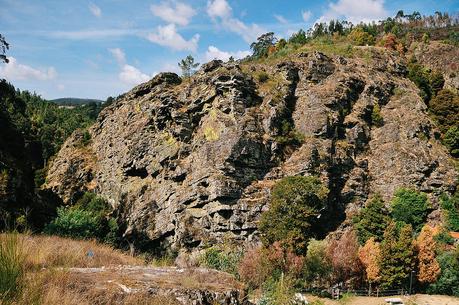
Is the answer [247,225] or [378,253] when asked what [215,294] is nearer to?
[378,253]

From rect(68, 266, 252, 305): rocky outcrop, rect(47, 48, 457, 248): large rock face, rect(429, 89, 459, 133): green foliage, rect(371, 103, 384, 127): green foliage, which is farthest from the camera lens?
rect(371, 103, 384, 127): green foliage

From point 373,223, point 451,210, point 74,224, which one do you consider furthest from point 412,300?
point 74,224

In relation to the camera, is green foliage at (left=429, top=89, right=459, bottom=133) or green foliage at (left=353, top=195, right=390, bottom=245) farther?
green foliage at (left=429, top=89, right=459, bottom=133)

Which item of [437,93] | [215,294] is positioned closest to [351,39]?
[437,93]

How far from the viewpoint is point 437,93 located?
62.3 metres

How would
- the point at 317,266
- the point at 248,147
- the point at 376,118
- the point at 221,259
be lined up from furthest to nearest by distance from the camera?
1. the point at 376,118
2. the point at 248,147
3. the point at 221,259
4. the point at 317,266

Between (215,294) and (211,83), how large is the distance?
4836cm

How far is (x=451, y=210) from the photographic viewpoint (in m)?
44.8

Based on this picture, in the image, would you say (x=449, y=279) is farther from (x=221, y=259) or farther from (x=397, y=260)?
(x=221, y=259)

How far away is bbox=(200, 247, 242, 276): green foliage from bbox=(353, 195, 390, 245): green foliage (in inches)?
512

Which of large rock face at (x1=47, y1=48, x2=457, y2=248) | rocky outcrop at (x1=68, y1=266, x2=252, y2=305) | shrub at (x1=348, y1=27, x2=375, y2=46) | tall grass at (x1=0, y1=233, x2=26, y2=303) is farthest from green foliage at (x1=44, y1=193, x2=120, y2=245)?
shrub at (x1=348, y1=27, x2=375, y2=46)

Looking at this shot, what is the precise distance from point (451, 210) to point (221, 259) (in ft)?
90.3

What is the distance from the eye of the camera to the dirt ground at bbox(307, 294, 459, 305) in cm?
2970

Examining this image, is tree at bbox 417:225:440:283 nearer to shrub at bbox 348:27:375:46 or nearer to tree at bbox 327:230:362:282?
tree at bbox 327:230:362:282
